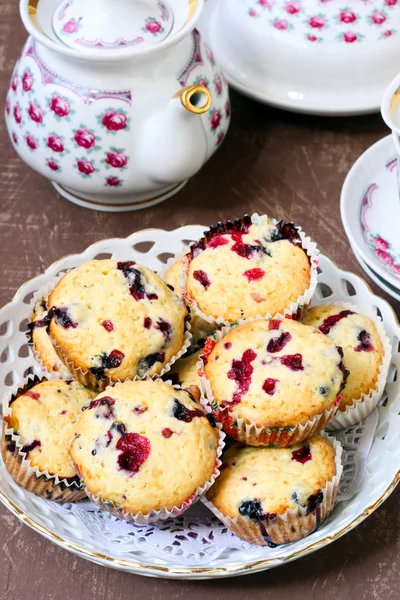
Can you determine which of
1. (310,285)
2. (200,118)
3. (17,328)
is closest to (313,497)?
(310,285)

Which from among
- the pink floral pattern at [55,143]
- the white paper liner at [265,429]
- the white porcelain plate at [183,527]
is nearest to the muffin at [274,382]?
the white paper liner at [265,429]

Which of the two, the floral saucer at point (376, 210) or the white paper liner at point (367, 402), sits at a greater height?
the floral saucer at point (376, 210)

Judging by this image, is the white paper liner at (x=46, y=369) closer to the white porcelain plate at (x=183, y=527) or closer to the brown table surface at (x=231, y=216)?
Answer: the white porcelain plate at (x=183, y=527)

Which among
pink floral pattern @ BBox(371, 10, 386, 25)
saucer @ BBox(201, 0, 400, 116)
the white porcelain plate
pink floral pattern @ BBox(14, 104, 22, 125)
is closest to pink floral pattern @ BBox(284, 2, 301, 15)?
saucer @ BBox(201, 0, 400, 116)

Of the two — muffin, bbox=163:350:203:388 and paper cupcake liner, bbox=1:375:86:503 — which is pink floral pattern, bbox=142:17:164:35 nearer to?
muffin, bbox=163:350:203:388

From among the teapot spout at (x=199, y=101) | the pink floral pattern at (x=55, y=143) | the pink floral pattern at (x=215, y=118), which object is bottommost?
the pink floral pattern at (x=55, y=143)
